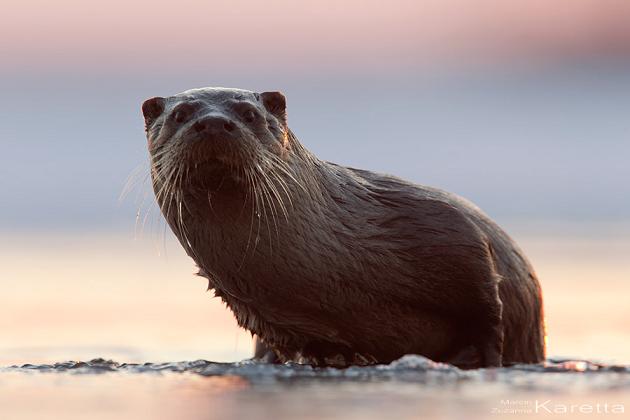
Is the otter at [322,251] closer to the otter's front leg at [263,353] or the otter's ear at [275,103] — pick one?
the otter's ear at [275,103]

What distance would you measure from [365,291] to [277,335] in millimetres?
622

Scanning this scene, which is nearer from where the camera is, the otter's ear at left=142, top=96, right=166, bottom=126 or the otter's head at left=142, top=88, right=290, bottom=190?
the otter's head at left=142, top=88, right=290, bottom=190

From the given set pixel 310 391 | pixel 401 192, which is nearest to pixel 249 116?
pixel 401 192

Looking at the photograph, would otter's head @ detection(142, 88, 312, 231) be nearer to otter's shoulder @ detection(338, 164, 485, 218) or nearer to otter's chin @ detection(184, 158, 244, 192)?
otter's chin @ detection(184, 158, 244, 192)

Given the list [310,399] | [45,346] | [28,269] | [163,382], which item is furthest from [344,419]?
[28,269]

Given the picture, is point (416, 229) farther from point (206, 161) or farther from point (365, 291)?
point (206, 161)

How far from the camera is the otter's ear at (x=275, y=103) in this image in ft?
31.8

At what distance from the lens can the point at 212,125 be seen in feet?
29.1

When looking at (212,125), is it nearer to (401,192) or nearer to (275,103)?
(275,103)

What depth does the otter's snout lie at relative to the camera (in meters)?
8.87

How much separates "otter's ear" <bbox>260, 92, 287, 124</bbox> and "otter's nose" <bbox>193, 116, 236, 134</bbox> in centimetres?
78

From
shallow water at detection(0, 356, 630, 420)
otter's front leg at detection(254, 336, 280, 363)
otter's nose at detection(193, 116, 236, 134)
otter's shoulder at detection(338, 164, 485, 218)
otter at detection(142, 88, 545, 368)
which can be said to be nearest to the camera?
shallow water at detection(0, 356, 630, 420)

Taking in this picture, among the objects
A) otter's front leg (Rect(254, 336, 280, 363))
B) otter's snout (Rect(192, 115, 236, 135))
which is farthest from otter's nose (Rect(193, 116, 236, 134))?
otter's front leg (Rect(254, 336, 280, 363))

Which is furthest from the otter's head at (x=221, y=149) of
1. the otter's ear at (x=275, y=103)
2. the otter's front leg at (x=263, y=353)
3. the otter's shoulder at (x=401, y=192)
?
the otter's front leg at (x=263, y=353)
